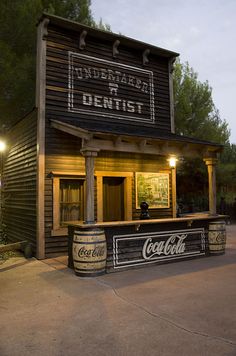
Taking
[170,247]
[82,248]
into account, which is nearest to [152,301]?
[82,248]

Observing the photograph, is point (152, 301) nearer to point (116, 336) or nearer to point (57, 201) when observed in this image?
point (116, 336)

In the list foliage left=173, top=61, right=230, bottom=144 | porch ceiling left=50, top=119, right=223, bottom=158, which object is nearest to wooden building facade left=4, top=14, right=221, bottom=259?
porch ceiling left=50, top=119, right=223, bottom=158

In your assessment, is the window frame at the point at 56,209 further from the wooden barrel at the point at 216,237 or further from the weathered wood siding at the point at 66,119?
the wooden barrel at the point at 216,237

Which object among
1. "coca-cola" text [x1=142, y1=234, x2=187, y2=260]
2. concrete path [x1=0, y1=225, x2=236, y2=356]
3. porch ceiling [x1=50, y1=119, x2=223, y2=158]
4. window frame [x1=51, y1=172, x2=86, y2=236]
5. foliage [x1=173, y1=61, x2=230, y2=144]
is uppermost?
foliage [x1=173, y1=61, x2=230, y2=144]

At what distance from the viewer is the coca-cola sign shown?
271 inches

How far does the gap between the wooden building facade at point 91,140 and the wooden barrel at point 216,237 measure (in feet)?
2.03

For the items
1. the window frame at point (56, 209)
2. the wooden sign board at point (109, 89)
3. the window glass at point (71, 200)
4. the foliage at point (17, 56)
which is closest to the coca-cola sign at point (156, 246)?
the window frame at point (56, 209)

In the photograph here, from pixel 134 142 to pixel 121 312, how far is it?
434 cm

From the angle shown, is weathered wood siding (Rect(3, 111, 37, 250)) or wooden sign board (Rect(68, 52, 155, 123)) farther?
wooden sign board (Rect(68, 52, 155, 123))

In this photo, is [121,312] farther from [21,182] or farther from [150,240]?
[21,182]

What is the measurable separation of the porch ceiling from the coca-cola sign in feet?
6.70

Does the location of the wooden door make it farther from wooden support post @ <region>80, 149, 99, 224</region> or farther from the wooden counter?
wooden support post @ <region>80, 149, 99, 224</region>

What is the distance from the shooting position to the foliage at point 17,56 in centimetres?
1335

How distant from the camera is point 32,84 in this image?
1428 cm
